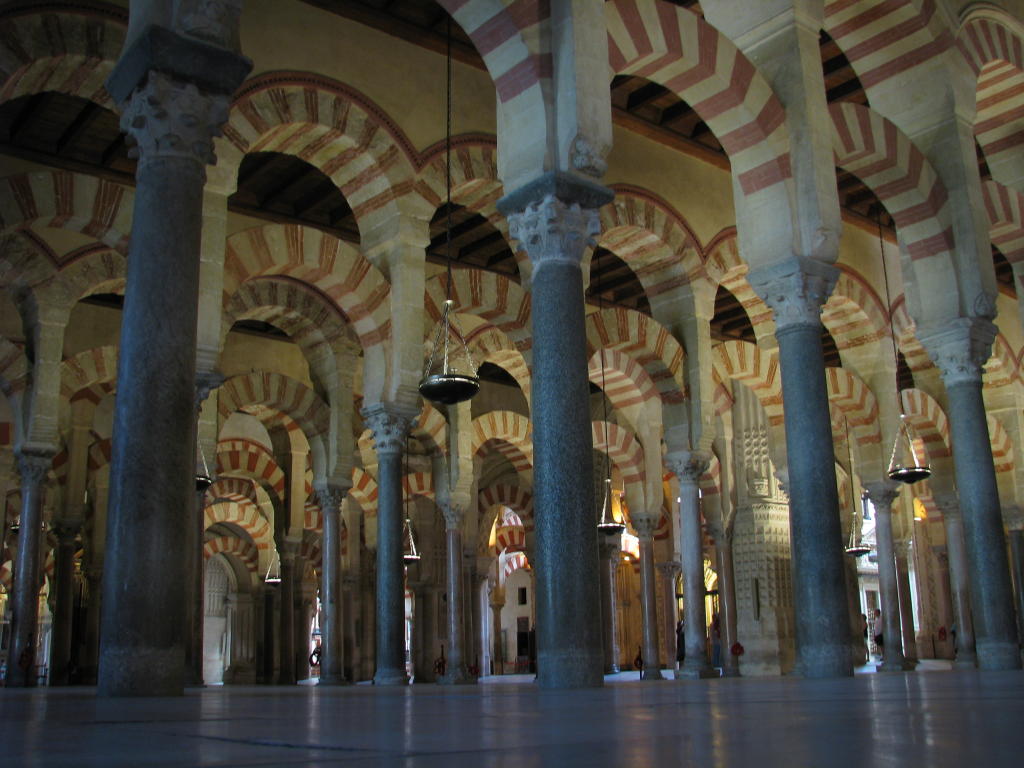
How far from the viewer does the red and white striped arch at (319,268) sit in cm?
828

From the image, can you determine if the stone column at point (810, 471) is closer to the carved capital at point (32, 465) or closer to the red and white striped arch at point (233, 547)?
the carved capital at point (32, 465)

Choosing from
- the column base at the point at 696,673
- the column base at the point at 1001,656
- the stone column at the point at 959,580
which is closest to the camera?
the column base at the point at 1001,656

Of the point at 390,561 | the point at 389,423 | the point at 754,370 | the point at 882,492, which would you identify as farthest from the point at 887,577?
the point at 389,423

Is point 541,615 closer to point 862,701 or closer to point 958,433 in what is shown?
point 862,701

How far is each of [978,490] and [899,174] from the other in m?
2.39

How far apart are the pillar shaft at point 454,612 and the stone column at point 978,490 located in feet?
16.5

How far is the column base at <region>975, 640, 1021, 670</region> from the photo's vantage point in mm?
6773

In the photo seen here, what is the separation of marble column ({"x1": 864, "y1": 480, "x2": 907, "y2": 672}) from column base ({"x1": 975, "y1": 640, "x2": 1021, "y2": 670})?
3.94 metres

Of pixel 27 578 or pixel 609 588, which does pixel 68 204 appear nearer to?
pixel 27 578

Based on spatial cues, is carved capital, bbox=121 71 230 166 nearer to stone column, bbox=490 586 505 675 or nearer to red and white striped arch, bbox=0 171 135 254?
red and white striped arch, bbox=0 171 135 254

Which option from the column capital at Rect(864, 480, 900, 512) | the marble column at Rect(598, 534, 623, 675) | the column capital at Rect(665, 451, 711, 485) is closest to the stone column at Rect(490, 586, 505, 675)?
the marble column at Rect(598, 534, 623, 675)

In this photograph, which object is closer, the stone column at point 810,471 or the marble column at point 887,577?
the stone column at point 810,471

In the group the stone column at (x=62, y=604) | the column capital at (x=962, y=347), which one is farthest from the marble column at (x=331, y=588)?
the column capital at (x=962, y=347)

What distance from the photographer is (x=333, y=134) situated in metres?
7.36
